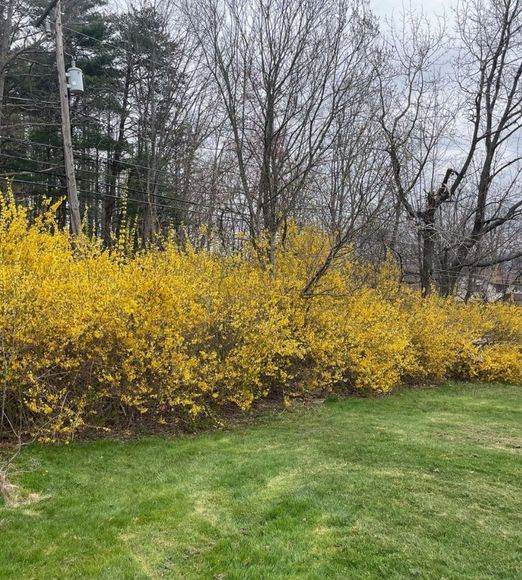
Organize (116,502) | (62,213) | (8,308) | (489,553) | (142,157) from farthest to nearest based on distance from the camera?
1. (142,157)
2. (62,213)
3. (8,308)
4. (116,502)
5. (489,553)

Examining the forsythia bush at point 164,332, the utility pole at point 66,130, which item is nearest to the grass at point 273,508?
the forsythia bush at point 164,332

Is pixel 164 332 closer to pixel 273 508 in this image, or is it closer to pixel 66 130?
pixel 273 508

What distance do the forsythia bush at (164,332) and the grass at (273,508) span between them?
0.59 m

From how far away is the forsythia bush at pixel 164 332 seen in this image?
17.3 feet

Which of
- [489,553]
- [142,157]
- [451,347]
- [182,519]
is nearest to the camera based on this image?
[489,553]

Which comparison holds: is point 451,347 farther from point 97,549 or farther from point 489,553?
point 97,549

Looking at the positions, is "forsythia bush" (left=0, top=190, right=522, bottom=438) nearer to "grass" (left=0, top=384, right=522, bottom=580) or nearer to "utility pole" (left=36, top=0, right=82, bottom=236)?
"grass" (left=0, top=384, right=522, bottom=580)

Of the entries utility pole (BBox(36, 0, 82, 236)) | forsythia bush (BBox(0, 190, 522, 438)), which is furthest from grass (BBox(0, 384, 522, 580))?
utility pole (BBox(36, 0, 82, 236))

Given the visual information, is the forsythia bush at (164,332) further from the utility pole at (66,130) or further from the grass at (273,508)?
the utility pole at (66,130)

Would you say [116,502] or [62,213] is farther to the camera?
[62,213]

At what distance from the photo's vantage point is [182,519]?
353 centimetres

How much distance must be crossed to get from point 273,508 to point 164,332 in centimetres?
279

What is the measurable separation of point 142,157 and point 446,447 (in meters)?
16.1

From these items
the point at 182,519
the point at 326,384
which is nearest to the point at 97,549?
the point at 182,519
